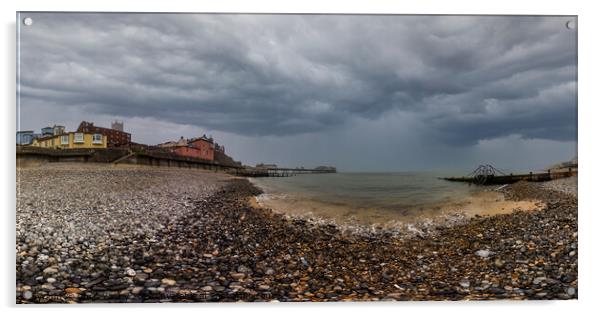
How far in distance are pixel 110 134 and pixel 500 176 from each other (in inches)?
153

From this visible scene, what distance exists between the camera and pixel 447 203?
3.43 m

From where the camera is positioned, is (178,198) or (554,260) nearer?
(554,260)

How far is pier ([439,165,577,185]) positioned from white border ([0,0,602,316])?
32cm

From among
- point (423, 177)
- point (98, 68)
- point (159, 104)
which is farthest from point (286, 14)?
point (423, 177)

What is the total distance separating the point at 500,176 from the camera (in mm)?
3381

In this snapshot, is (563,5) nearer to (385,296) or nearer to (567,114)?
(567,114)

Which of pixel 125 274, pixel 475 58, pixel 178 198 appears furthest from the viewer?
pixel 178 198

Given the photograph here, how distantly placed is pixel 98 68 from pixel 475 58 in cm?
370

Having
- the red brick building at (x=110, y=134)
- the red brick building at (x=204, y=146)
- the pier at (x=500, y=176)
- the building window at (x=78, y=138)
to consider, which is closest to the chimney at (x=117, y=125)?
the red brick building at (x=110, y=134)

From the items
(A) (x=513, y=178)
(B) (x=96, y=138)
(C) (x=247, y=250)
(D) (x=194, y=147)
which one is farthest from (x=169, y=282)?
(A) (x=513, y=178)

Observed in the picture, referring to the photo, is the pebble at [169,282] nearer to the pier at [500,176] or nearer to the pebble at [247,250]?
the pebble at [247,250]

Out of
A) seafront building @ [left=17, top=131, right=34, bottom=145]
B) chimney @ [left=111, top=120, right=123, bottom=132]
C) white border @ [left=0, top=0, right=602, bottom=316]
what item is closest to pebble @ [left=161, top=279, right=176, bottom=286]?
white border @ [left=0, top=0, right=602, bottom=316]

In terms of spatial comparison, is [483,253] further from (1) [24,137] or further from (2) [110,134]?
(1) [24,137]

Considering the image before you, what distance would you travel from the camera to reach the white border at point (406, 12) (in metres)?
3.23
